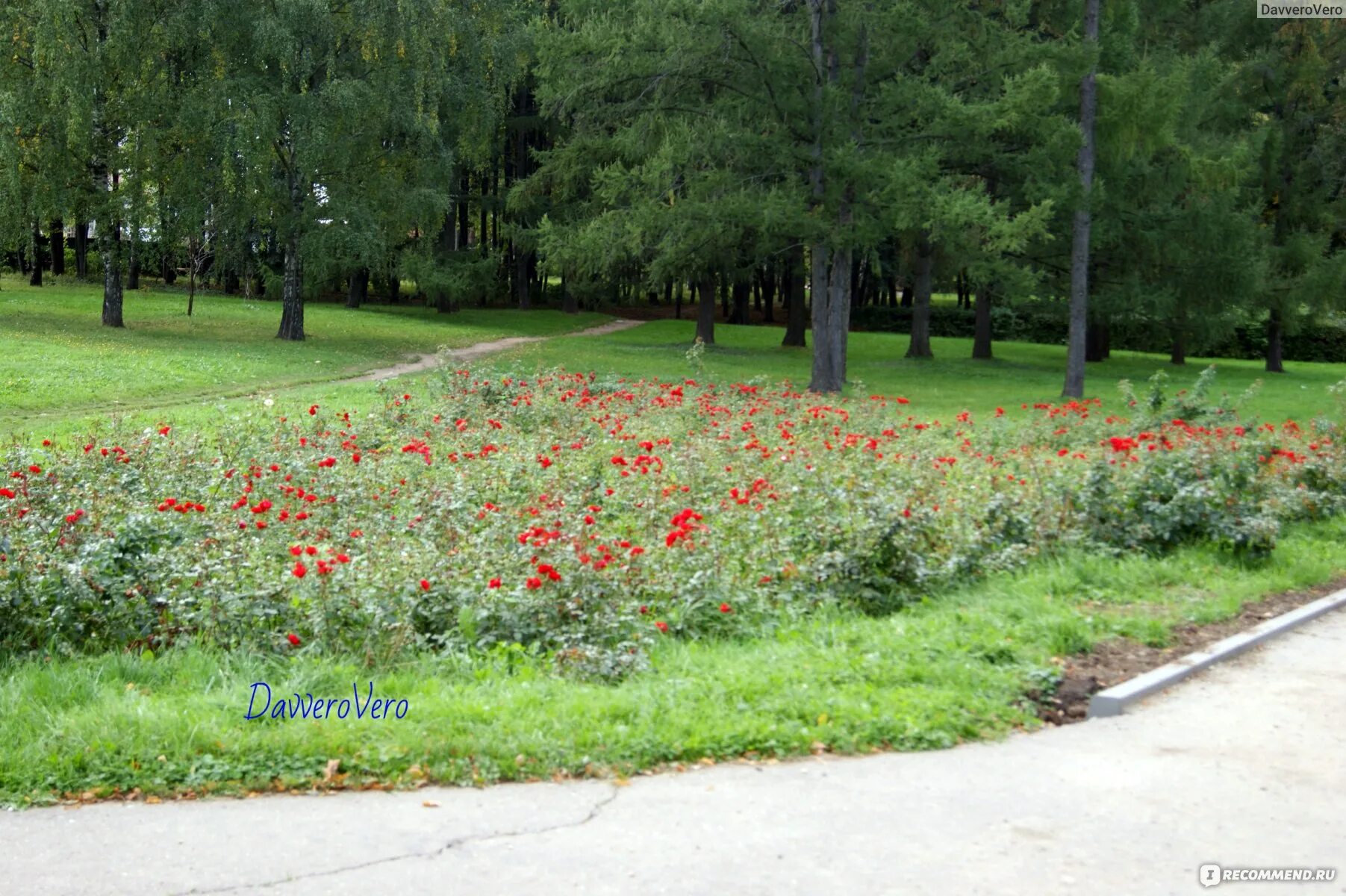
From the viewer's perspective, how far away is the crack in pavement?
3883 mm

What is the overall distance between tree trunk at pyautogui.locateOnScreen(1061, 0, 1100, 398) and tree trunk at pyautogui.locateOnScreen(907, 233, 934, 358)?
652 centimetres

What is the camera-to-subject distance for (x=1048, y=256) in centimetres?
3069

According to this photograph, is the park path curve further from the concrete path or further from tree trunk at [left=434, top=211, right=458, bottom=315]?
the concrete path

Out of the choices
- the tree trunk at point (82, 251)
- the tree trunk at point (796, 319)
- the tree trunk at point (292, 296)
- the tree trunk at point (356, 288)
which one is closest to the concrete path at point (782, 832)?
the tree trunk at point (292, 296)

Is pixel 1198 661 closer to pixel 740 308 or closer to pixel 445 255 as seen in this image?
pixel 445 255

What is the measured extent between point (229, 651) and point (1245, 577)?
660cm

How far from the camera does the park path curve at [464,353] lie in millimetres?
22469

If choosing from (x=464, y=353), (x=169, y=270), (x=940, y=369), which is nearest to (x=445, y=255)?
(x=464, y=353)

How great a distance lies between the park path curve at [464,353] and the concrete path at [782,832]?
12.3 m

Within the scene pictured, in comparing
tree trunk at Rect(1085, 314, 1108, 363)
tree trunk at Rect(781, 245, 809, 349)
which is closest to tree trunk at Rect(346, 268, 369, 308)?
tree trunk at Rect(781, 245, 809, 349)

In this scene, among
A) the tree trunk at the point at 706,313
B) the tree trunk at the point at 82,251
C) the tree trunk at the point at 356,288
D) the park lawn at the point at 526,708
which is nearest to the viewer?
the park lawn at the point at 526,708

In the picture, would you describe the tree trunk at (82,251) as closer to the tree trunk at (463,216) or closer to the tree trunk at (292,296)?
the tree trunk at (463,216)

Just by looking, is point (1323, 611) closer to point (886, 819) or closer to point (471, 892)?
point (886, 819)

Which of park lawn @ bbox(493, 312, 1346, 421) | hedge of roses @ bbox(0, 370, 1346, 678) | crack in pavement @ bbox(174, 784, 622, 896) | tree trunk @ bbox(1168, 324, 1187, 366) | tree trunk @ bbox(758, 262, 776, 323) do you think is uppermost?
tree trunk @ bbox(758, 262, 776, 323)
